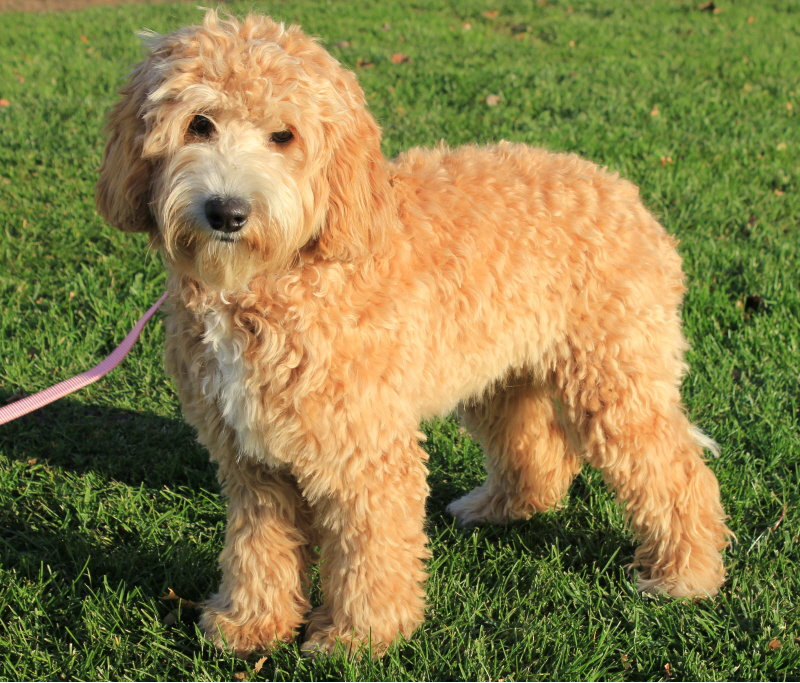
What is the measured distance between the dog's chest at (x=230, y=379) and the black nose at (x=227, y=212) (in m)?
0.38

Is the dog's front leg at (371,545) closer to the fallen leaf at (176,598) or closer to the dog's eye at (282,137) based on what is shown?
the fallen leaf at (176,598)

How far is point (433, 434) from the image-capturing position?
4.61 meters

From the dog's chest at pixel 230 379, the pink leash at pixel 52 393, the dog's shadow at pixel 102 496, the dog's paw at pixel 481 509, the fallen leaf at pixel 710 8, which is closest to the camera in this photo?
the dog's chest at pixel 230 379

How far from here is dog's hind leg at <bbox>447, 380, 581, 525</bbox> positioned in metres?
4.02

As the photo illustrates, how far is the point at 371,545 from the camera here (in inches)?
123

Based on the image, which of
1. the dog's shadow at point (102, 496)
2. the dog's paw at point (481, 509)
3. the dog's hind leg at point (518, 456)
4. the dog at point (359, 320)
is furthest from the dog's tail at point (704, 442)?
the dog's shadow at point (102, 496)

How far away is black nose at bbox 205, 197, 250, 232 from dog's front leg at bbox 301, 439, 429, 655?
0.90m

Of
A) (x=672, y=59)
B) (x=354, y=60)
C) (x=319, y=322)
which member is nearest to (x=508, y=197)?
(x=319, y=322)

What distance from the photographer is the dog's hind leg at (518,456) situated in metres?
4.02

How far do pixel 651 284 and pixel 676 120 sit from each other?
17.2 ft

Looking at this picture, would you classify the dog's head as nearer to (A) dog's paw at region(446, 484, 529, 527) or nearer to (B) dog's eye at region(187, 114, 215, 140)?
(B) dog's eye at region(187, 114, 215, 140)

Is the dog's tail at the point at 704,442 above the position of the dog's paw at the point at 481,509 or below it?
above

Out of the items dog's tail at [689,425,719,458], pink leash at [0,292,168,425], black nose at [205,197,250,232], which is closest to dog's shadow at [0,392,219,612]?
pink leash at [0,292,168,425]

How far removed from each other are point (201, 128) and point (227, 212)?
0.33 meters
